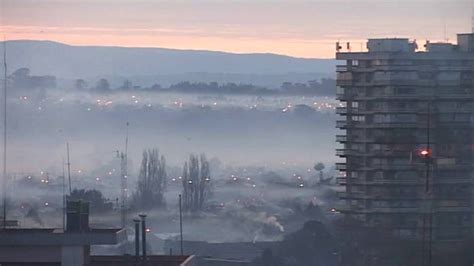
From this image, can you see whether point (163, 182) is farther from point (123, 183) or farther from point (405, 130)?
point (405, 130)

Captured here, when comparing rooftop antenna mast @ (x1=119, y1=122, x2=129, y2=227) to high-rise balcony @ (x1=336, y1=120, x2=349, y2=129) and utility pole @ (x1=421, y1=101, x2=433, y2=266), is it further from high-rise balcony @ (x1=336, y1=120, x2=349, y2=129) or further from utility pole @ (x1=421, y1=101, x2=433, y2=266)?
utility pole @ (x1=421, y1=101, x2=433, y2=266)

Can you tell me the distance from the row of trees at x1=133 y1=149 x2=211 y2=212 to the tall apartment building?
9.63ft

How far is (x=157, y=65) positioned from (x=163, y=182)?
700cm

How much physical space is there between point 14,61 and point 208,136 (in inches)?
249

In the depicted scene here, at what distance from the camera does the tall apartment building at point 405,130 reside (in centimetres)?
3631

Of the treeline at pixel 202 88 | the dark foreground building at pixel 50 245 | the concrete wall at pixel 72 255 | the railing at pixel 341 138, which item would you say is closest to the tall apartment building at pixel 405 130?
the railing at pixel 341 138

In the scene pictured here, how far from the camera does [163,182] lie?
40719mm

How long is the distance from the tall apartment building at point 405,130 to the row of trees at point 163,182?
9.63ft

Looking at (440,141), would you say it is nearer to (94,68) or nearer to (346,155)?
(346,155)

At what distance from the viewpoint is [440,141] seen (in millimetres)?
36938

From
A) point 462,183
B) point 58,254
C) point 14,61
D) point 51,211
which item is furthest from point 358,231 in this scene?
point 58,254

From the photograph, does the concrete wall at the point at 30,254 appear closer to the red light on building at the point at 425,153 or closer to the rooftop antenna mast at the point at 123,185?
the rooftop antenna mast at the point at 123,185

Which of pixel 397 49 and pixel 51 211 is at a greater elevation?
pixel 397 49

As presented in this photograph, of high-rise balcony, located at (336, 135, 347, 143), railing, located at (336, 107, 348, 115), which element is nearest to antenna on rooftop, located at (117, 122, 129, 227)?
high-rise balcony, located at (336, 135, 347, 143)
